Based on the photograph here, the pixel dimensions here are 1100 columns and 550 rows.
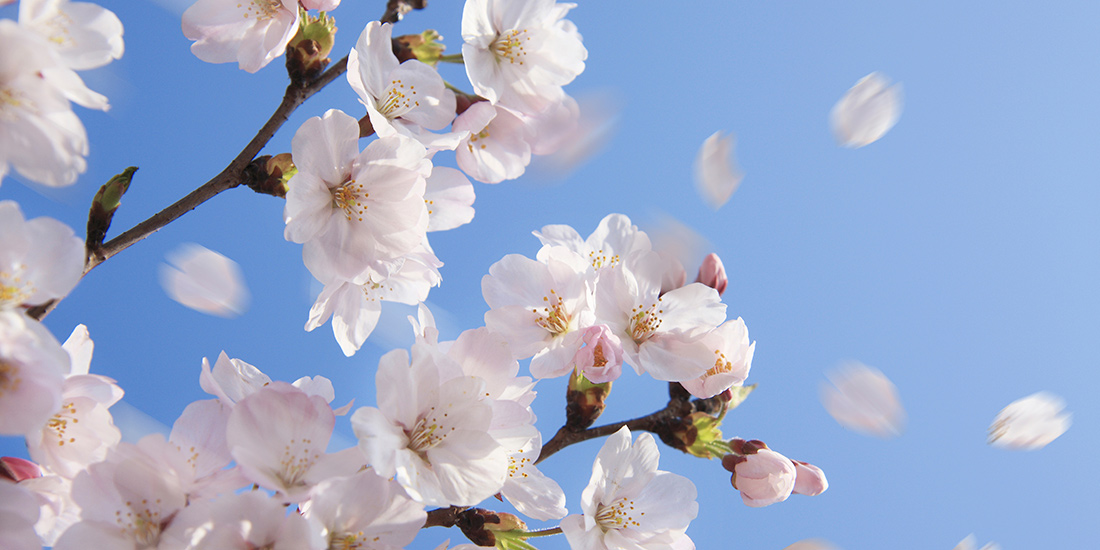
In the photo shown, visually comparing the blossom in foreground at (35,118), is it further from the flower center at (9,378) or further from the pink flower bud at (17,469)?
the pink flower bud at (17,469)

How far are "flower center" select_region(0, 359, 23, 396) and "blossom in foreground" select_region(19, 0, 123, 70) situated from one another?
34cm

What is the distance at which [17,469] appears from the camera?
→ 851 millimetres

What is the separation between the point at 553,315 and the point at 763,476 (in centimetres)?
45

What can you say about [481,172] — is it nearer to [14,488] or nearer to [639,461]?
[639,461]

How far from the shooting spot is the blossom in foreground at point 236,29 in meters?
1.10

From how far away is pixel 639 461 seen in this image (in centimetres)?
108

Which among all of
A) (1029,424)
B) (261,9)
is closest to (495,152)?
(261,9)

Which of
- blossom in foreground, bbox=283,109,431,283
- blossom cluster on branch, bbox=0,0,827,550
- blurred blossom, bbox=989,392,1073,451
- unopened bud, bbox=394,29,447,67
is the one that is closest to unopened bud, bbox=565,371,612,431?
blossom cluster on branch, bbox=0,0,827,550

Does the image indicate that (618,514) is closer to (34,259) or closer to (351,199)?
(351,199)

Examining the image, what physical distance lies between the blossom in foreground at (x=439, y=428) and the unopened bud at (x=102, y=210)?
458mm

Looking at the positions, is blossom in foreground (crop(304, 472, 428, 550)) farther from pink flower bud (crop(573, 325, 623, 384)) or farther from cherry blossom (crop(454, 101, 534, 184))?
cherry blossom (crop(454, 101, 534, 184))

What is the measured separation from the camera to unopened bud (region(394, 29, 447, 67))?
1.19 meters

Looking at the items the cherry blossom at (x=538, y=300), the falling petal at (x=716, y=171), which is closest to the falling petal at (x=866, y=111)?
the falling petal at (x=716, y=171)

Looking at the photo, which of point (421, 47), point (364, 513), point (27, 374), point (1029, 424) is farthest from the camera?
point (1029, 424)
